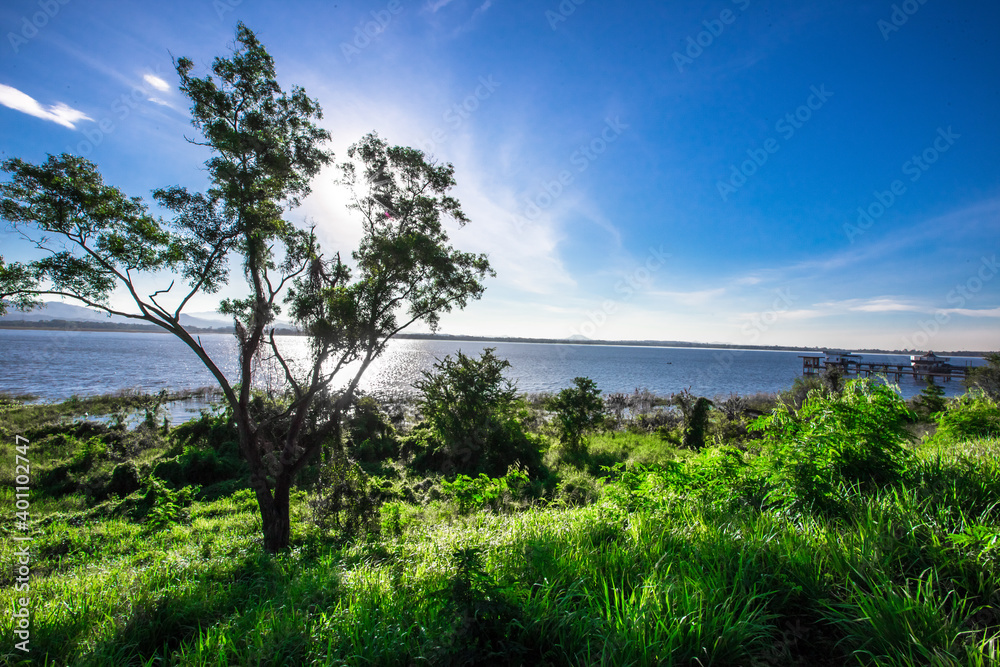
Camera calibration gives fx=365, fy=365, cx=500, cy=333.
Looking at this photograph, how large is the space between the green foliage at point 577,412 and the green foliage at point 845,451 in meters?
14.5

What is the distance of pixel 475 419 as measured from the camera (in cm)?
1659

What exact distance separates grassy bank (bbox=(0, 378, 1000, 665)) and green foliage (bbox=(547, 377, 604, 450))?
1305 centimetres

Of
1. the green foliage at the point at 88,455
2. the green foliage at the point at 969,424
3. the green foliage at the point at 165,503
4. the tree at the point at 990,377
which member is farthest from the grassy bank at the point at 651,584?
the tree at the point at 990,377

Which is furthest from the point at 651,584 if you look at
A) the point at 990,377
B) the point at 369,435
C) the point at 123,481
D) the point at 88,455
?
the point at 990,377

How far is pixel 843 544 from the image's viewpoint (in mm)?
3441

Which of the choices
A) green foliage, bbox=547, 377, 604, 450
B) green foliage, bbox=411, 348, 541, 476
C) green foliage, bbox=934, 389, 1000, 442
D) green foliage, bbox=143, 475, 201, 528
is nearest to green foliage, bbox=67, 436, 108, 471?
green foliage, bbox=143, 475, 201, 528

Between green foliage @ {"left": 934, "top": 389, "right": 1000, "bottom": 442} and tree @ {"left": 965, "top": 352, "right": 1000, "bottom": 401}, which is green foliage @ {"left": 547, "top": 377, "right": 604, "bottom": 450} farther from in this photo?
tree @ {"left": 965, "top": 352, "right": 1000, "bottom": 401}

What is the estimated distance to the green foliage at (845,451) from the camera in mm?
4688

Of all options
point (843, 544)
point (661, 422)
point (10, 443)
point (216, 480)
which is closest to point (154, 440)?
point (10, 443)

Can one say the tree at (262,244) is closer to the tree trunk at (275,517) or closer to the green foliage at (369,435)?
the tree trunk at (275,517)

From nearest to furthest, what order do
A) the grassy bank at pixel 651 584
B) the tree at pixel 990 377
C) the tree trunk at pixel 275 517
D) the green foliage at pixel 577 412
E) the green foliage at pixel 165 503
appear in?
the grassy bank at pixel 651 584
the tree trunk at pixel 275 517
the green foliage at pixel 165 503
the green foliage at pixel 577 412
the tree at pixel 990 377

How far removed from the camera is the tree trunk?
8234 millimetres

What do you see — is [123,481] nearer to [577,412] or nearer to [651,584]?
[577,412]

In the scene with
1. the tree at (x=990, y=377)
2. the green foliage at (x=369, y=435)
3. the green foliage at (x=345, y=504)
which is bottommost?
the green foliage at (x=369, y=435)
